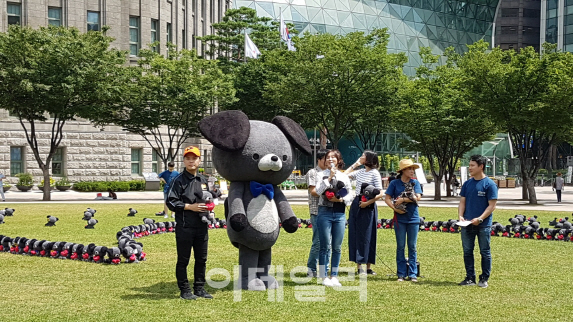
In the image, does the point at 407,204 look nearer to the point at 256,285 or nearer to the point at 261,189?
the point at 261,189

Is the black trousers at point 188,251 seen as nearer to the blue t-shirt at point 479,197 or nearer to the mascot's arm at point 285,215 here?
the mascot's arm at point 285,215

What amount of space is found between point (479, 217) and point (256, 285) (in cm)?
358

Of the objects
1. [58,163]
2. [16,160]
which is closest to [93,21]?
[58,163]

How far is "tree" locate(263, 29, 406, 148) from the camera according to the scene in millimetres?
34500

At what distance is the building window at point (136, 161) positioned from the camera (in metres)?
47.4

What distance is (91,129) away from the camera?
44.8 meters

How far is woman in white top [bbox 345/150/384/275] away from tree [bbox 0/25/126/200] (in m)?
25.0

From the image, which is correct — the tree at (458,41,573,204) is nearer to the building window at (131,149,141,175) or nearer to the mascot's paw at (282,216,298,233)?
the mascot's paw at (282,216,298,233)

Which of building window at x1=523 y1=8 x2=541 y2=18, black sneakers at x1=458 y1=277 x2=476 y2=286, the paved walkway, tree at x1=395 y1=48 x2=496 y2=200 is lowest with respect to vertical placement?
the paved walkway

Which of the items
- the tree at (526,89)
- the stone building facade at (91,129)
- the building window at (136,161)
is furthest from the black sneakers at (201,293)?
the building window at (136,161)

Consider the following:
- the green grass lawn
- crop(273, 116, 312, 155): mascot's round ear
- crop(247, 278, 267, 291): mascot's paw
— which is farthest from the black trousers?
crop(273, 116, 312, 155): mascot's round ear

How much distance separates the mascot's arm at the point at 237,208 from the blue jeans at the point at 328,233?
1247 millimetres

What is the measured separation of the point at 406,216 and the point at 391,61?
25701 mm

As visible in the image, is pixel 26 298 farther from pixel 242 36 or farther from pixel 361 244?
pixel 242 36
